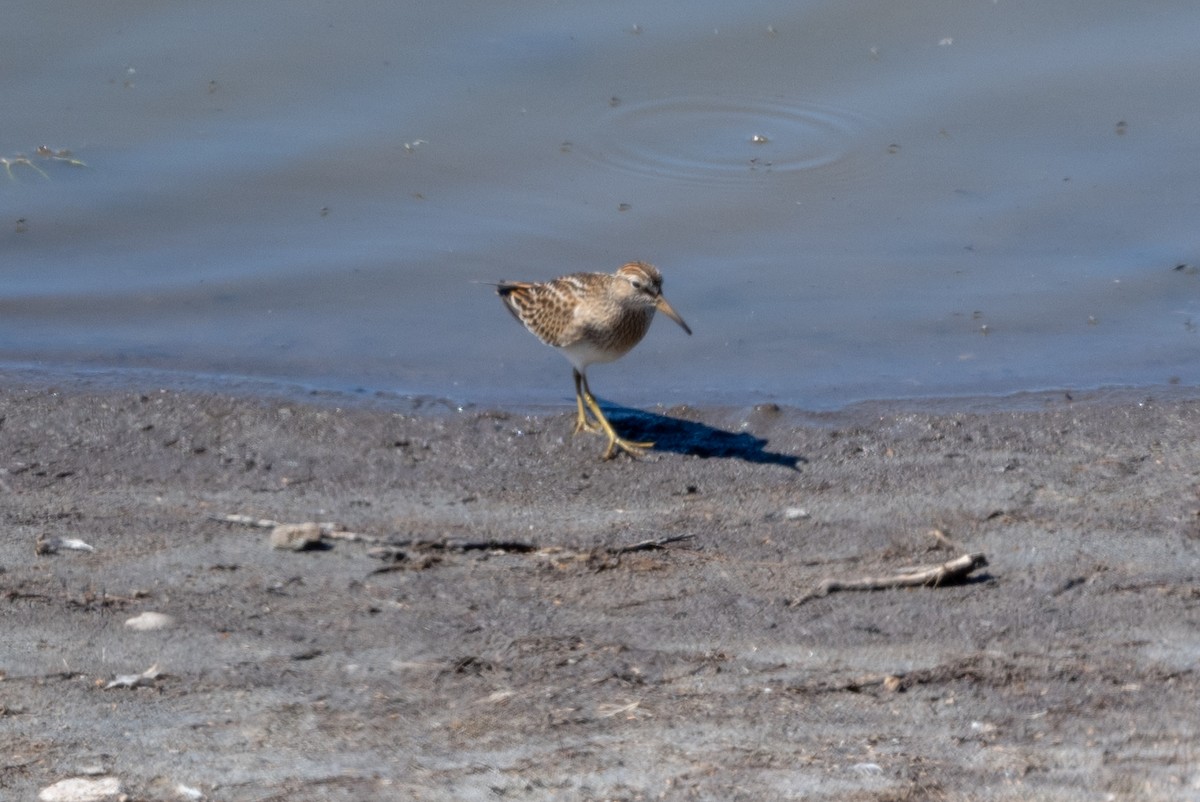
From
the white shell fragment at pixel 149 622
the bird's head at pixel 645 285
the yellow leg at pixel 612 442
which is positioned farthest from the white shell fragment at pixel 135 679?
the bird's head at pixel 645 285

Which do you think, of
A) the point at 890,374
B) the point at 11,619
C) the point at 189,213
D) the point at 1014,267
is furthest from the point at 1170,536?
the point at 189,213

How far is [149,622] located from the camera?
5176 mm

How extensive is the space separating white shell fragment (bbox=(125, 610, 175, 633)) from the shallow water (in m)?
2.88

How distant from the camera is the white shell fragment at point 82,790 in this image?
4109 millimetres

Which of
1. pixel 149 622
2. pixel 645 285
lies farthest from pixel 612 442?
pixel 149 622

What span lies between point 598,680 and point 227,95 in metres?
6.89

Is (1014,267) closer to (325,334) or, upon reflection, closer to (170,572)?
(325,334)

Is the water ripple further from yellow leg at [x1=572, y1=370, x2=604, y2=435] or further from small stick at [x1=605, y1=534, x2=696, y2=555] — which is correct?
A: small stick at [x1=605, y1=534, x2=696, y2=555]

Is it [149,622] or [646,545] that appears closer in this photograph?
[149,622]

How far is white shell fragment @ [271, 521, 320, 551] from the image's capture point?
575cm

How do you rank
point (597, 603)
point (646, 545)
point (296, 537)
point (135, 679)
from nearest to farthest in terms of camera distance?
point (135, 679), point (597, 603), point (296, 537), point (646, 545)

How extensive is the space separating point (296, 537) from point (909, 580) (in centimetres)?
221

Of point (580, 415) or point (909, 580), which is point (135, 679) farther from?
point (580, 415)

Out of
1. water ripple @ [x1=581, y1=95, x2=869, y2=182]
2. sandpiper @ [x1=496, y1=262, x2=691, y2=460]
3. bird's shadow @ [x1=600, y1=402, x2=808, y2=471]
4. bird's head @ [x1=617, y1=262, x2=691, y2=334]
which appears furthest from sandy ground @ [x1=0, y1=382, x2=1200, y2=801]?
water ripple @ [x1=581, y1=95, x2=869, y2=182]
